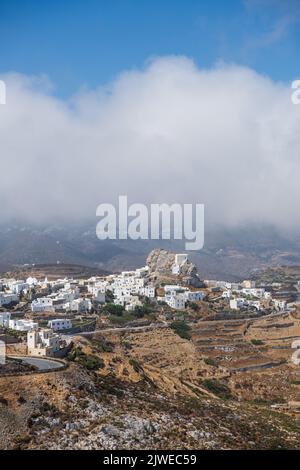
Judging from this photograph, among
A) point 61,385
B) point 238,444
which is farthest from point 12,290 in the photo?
point 238,444

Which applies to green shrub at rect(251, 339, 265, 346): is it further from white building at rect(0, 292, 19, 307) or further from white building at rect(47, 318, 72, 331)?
white building at rect(0, 292, 19, 307)

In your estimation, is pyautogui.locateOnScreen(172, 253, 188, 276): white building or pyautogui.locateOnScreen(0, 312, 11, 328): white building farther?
pyautogui.locateOnScreen(172, 253, 188, 276): white building

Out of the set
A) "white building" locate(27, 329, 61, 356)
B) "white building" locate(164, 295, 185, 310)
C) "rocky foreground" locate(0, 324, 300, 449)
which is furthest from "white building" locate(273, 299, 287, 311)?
"white building" locate(27, 329, 61, 356)

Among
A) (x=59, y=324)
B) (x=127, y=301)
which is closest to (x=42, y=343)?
(x=59, y=324)

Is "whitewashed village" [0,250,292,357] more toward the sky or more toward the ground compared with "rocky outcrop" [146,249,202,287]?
more toward the ground

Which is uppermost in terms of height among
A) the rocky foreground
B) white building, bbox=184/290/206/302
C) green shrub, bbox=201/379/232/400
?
white building, bbox=184/290/206/302

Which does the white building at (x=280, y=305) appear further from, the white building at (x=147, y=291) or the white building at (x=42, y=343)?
the white building at (x=42, y=343)

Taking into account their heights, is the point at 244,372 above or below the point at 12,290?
below
